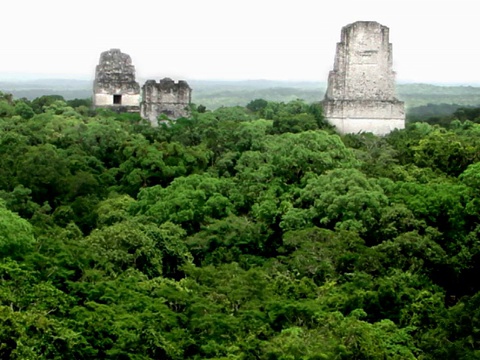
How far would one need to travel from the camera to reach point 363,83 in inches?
1389

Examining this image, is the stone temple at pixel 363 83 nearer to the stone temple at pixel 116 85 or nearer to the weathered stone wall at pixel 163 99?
the weathered stone wall at pixel 163 99

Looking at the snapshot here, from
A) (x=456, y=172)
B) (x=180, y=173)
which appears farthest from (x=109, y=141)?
(x=456, y=172)

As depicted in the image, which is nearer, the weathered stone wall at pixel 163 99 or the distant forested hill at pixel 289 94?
the weathered stone wall at pixel 163 99

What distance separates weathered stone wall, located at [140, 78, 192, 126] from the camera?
36.9m

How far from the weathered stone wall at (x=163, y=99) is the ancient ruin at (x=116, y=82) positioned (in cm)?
234

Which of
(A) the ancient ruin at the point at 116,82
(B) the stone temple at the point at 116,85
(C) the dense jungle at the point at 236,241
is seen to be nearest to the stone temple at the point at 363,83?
(C) the dense jungle at the point at 236,241

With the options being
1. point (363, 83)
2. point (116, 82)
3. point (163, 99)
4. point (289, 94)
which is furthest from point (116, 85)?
point (289, 94)

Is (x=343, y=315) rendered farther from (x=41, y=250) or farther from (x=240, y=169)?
(x=240, y=169)

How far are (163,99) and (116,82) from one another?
3.15 metres

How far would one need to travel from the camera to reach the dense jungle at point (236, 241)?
19.9 metres

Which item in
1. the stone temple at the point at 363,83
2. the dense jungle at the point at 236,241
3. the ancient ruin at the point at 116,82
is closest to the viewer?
the dense jungle at the point at 236,241

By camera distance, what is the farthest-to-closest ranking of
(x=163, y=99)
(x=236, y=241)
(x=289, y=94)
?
1. (x=289, y=94)
2. (x=163, y=99)
3. (x=236, y=241)

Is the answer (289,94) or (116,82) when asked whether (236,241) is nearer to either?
(116,82)

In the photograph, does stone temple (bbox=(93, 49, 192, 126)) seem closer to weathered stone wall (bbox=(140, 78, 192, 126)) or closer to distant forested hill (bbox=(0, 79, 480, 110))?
weathered stone wall (bbox=(140, 78, 192, 126))
